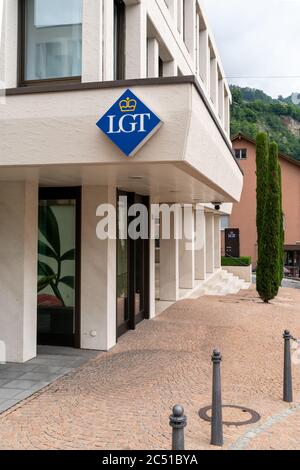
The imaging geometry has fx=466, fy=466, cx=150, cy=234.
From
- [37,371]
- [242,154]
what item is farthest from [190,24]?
[242,154]

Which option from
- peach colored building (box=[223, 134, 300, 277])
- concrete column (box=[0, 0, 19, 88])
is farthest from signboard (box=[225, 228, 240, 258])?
concrete column (box=[0, 0, 19, 88])

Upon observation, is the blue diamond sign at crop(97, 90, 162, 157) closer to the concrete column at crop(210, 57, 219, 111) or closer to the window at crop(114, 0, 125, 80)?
the window at crop(114, 0, 125, 80)

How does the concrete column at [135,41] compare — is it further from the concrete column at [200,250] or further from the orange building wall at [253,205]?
the orange building wall at [253,205]

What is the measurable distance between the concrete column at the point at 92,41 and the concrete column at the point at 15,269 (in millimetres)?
2248

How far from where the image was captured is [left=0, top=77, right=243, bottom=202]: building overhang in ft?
20.0

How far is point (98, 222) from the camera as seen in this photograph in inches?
366

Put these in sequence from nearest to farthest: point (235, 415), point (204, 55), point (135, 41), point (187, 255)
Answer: point (235, 415) < point (135, 41) < point (204, 55) < point (187, 255)

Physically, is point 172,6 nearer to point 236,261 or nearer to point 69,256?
point 69,256

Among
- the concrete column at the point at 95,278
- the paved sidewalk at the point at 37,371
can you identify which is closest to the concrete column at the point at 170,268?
the concrete column at the point at 95,278

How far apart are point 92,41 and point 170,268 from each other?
407 inches

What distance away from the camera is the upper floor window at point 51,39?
25.7 feet

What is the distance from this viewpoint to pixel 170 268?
54.9 ft

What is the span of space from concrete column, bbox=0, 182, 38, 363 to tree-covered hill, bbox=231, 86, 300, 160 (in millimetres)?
62977

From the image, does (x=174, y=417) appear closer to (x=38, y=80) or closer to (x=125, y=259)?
(x=38, y=80)
